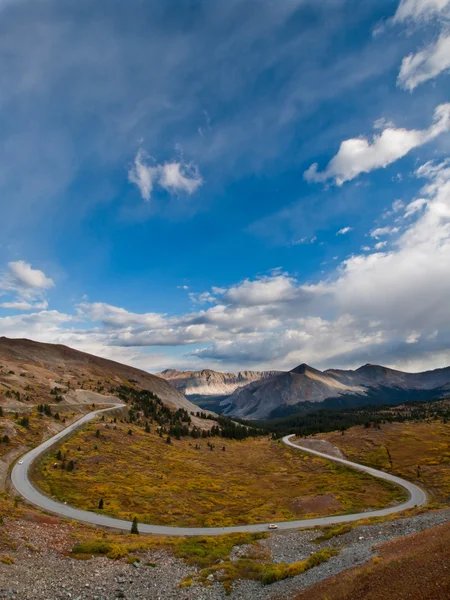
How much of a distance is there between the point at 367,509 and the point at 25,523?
205 feet

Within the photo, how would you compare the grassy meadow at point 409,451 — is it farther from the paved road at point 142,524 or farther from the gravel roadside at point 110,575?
the gravel roadside at point 110,575

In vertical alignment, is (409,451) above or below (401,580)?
below

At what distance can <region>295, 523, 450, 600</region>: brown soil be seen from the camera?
1773cm

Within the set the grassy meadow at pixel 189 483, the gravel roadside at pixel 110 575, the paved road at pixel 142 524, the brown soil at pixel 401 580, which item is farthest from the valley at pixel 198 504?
the paved road at pixel 142 524

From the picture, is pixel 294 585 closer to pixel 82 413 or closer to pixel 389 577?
pixel 389 577

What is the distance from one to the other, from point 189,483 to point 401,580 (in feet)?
267

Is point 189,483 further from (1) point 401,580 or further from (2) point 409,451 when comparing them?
(2) point 409,451

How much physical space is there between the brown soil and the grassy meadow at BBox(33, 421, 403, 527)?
138 ft

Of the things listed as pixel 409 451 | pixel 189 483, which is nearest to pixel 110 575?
pixel 189 483

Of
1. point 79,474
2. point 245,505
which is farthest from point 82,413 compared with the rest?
point 245,505

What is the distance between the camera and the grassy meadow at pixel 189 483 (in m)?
64.9

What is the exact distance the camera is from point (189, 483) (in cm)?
9094

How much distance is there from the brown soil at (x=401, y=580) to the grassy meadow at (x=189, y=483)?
42053 mm

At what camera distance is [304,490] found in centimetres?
8950
